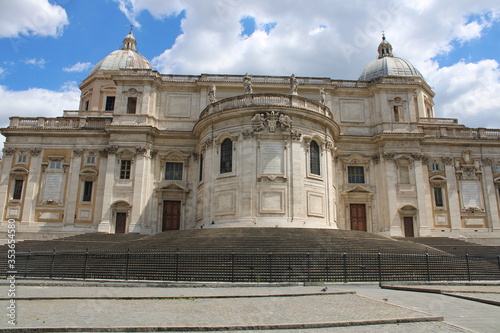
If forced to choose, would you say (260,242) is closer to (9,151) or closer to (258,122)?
(258,122)

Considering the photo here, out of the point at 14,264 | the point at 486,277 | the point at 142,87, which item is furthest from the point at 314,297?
the point at 142,87

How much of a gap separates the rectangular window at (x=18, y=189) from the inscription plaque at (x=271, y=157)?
20965mm

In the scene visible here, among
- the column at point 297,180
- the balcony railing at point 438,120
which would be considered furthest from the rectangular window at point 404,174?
the column at point 297,180

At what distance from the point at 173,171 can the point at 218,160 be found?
6421mm

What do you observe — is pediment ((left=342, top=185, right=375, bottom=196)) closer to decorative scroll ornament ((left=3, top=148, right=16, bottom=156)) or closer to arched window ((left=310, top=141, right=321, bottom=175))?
arched window ((left=310, top=141, right=321, bottom=175))

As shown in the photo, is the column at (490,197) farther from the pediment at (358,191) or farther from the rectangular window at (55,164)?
the rectangular window at (55,164)

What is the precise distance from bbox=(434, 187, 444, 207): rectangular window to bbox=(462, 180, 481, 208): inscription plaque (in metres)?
1.93

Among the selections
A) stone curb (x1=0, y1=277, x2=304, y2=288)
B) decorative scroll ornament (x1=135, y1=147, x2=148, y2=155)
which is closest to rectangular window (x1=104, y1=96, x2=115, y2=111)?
decorative scroll ornament (x1=135, y1=147, x2=148, y2=155)

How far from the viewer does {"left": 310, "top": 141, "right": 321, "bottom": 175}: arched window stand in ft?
94.5

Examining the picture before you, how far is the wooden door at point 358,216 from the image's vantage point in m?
33.3

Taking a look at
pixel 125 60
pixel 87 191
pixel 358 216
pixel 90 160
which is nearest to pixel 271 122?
pixel 358 216

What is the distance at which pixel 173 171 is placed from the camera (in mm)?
33719

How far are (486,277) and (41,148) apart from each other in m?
33.4

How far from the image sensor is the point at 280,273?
1508cm
